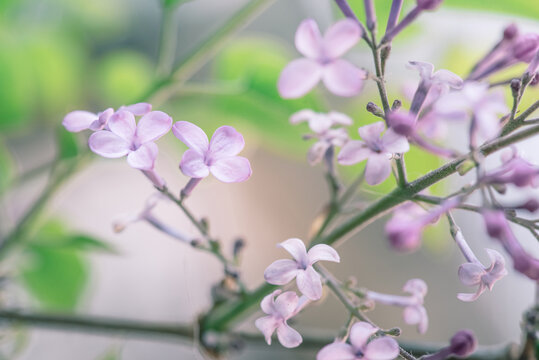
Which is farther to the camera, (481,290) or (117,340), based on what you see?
(117,340)

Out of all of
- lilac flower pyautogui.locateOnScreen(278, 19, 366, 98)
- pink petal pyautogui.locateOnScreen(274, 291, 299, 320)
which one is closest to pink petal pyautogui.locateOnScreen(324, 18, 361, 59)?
lilac flower pyautogui.locateOnScreen(278, 19, 366, 98)

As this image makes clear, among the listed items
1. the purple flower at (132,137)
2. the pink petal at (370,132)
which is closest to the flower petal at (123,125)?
the purple flower at (132,137)

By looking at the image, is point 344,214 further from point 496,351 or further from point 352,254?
point 352,254

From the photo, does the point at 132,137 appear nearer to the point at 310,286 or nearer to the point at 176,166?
the point at 310,286

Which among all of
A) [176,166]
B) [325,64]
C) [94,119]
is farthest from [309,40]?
[176,166]

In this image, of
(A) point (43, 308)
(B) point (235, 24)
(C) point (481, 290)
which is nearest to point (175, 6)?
(B) point (235, 24)
